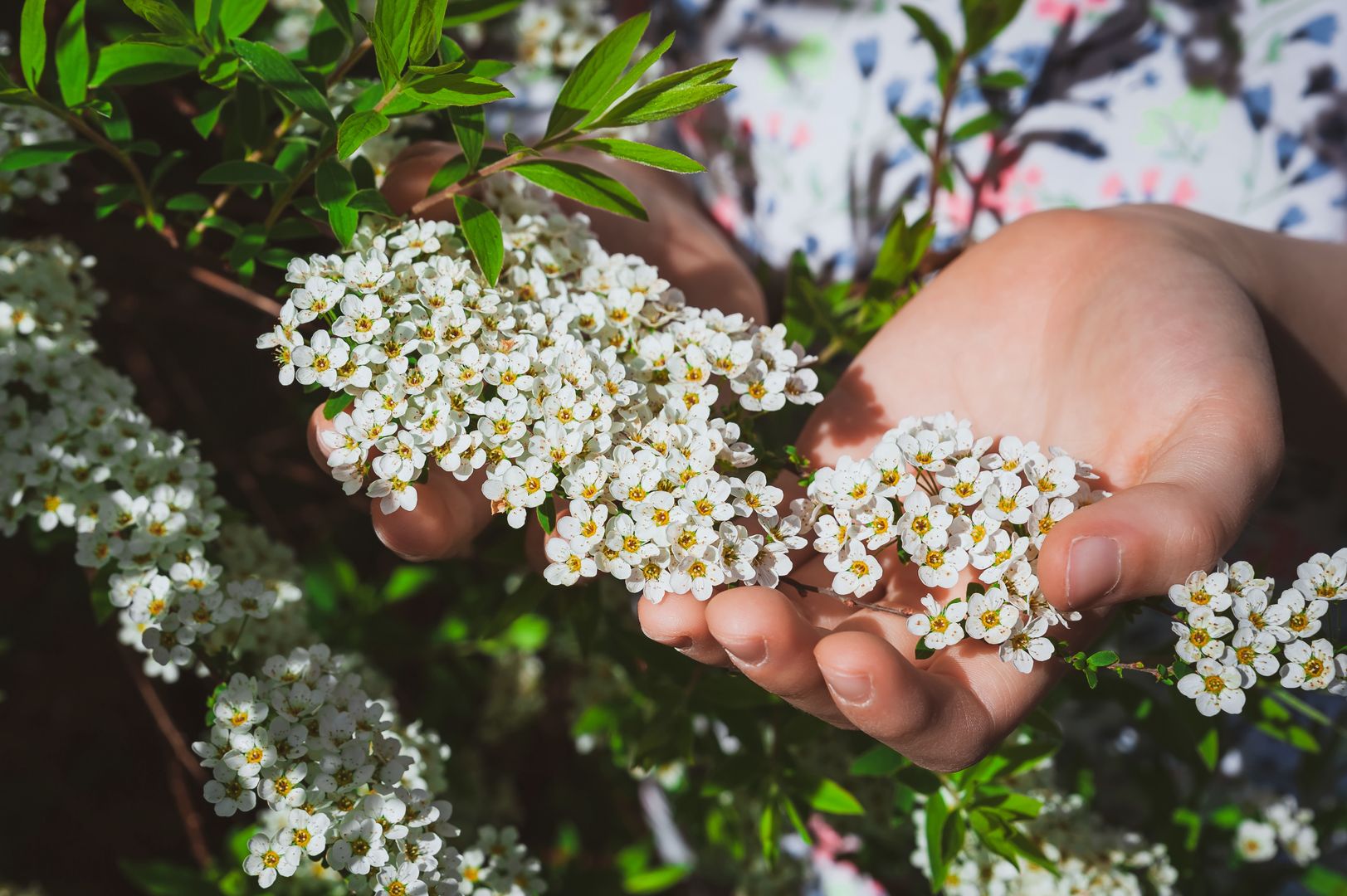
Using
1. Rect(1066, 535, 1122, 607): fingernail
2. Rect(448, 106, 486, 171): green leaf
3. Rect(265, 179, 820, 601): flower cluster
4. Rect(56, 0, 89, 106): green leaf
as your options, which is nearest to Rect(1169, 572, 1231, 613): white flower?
Rect(1066, 535, 1122, 607): fingernail

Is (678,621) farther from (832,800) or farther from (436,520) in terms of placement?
(832,800)

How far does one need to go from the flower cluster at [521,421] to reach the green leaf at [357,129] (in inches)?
5.8

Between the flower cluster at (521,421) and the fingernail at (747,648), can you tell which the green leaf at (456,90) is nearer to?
the flower cluster at (521,421)

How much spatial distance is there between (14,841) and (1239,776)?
9.74 ft

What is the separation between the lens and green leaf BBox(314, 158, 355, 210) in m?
1.13

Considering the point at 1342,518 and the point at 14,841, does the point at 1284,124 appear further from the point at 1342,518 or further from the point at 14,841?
the point at 14,841

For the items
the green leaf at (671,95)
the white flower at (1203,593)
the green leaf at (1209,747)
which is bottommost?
the green leaf at (1209,747)

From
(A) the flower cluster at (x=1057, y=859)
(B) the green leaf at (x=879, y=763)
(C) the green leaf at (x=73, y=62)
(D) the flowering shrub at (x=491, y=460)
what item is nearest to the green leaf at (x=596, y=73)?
(D) the flowering shrub at (x=491, y=460)

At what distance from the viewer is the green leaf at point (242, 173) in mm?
1161

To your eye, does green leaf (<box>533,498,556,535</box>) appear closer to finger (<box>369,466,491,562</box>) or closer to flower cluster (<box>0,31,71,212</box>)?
finger (<box>369,466,491,562</box>)

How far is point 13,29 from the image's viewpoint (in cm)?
183

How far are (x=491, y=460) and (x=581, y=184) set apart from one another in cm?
36

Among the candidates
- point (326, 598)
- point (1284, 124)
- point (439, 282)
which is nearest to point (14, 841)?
point (326, 598)

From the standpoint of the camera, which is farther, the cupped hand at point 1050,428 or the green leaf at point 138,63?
the green leaf at point 138,63
